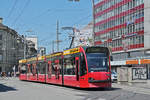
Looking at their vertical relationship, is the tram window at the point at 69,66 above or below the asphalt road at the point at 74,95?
above

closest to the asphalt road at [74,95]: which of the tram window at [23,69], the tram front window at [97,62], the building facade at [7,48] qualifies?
the tram front window at [97,62]

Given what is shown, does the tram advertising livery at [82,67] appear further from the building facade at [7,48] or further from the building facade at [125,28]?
the building facade at [7,48]

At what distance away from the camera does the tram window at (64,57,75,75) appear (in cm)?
2108

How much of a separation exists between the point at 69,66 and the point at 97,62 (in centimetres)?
309

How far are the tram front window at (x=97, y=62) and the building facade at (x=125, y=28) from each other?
93.5ft

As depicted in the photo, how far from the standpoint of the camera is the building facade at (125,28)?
56.0 meters

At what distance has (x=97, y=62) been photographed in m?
19.4

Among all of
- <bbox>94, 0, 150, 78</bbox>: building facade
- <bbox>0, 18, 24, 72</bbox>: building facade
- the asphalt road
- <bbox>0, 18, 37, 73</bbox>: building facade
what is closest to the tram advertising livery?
the asphalt road

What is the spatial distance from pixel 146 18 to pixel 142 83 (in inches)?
1221

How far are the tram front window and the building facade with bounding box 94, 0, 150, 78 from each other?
28.5 metres

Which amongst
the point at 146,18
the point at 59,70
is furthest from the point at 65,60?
the point at 146,18

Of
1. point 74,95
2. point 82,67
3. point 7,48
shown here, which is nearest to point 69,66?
point 82,67

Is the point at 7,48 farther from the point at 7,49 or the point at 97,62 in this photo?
the point at 97,62

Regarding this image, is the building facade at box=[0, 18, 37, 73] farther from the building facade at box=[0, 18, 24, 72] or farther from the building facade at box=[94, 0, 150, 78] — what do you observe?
the building facade at box=[94, 0, 150, 78]
